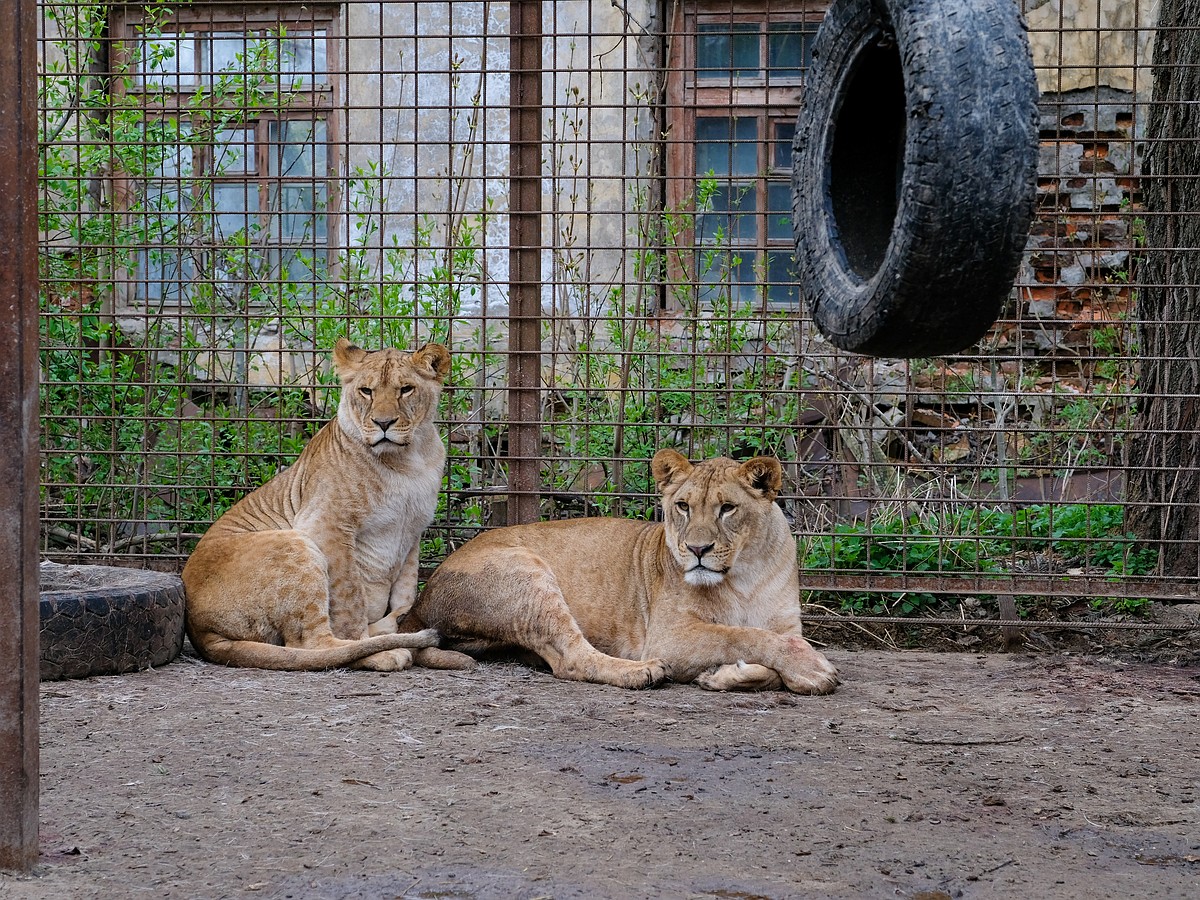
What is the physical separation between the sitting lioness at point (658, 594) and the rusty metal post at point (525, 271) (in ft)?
1.98

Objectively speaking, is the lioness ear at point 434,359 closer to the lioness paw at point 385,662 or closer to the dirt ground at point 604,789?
the lioness paw at point 385,662

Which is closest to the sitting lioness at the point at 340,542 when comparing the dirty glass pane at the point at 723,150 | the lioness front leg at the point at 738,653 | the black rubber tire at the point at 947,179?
the lioness front leg at the point at 738,653

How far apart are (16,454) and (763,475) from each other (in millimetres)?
3307

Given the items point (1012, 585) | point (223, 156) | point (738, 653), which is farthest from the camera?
point (223, 156)

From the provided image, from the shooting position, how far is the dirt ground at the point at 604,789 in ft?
10.1

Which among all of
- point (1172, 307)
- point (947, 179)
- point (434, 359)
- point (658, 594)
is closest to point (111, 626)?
point (434, 359)

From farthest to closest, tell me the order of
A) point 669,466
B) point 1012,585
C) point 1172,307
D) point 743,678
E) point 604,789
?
point 1172,307
point 1012,585
point 669,466
point 743,678
point 604,789

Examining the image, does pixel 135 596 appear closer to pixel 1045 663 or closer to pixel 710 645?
pixel 710 645

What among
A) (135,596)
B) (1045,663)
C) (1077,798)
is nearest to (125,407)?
(135,596)

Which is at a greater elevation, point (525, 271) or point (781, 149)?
point (781, 149)

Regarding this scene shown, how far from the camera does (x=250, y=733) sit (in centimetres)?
443

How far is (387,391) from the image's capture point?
600 cm

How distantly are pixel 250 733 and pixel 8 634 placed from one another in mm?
1543

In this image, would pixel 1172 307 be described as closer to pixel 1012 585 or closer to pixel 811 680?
pixel 1012 585
